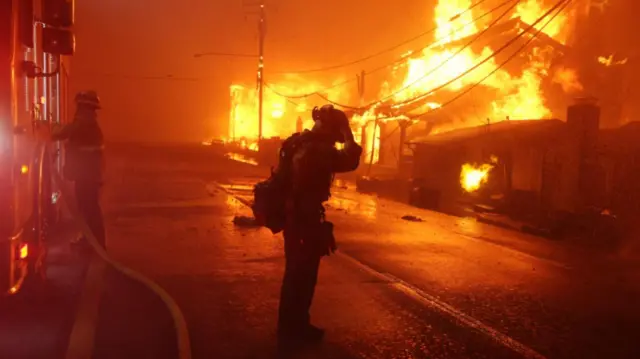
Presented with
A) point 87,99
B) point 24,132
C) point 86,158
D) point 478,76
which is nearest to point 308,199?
point 24,132

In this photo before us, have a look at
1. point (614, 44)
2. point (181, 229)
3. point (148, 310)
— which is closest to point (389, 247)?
point (181, 229)

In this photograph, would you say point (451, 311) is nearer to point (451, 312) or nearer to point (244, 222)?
point (451, 312)

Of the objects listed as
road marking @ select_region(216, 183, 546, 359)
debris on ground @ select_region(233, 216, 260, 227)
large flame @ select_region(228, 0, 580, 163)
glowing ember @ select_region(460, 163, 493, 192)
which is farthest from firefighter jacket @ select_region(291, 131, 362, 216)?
large flame @ select_region(228, 0, 580, 163)

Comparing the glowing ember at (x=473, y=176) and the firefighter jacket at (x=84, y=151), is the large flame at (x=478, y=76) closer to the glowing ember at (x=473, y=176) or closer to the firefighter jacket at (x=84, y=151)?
the glowing ember at (x=473, y=176)

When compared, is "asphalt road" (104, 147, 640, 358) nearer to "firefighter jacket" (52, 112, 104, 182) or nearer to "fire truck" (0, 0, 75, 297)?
"firefighter jacket" (52, 112, 104, 182)

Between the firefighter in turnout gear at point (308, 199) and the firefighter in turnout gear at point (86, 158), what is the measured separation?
3.90m

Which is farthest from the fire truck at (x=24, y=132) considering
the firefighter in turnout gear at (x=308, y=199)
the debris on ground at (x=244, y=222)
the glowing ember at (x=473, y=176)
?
the glowing ember at (x=473, y=176)

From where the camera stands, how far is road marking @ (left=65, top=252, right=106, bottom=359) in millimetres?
4918

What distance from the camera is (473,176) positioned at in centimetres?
2152

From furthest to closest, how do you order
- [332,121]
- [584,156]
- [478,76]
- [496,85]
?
1. [478,76]
2. [496,85]
3. [584,156]
4. [332,121]

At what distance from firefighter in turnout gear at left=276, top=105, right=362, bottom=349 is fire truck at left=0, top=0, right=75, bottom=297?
206 centimetres

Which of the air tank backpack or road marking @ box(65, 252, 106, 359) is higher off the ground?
the air tank backpack

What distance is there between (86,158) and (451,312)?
4790 millimetres

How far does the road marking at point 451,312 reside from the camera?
5238 mm
